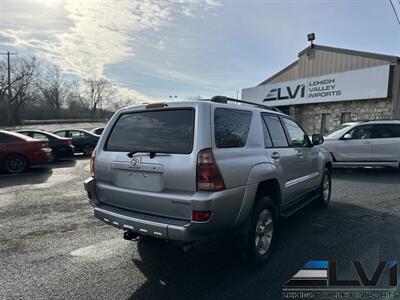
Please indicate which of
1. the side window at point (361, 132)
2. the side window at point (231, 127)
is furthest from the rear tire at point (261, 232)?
the side window at point (361, 132)

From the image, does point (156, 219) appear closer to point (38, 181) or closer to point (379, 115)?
point (38, 181)

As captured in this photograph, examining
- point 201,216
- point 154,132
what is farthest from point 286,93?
point 201,216

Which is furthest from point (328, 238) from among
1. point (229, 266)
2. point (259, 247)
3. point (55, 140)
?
point (55, 140)

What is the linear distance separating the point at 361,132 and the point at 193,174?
9.77 meters

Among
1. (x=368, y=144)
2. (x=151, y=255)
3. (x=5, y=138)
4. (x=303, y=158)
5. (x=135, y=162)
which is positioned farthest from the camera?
(x=368, y=144)

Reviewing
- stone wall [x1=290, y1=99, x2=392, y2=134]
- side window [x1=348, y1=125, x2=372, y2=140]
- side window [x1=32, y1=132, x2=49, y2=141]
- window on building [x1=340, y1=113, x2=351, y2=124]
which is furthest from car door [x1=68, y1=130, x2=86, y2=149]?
window on building [x1=340, y1=113, x2=351, y2=124]

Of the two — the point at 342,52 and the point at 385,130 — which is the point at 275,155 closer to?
the point at 385,130

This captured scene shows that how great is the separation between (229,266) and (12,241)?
309 cm

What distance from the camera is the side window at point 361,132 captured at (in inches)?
419

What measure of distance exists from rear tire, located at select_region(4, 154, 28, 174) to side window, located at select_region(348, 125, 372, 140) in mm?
11357

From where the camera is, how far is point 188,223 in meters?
2.89

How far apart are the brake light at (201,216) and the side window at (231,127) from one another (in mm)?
680

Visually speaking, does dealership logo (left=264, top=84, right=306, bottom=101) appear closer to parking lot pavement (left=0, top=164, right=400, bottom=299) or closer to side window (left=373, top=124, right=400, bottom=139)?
side window (left=373, top=124, right=400, bottom=139)

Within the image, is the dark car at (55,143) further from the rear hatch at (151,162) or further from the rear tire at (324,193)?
the rear tire at (324,193)
